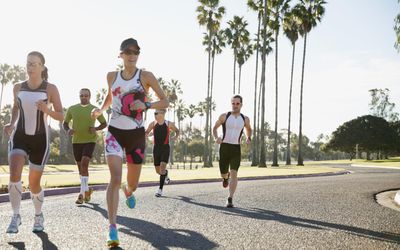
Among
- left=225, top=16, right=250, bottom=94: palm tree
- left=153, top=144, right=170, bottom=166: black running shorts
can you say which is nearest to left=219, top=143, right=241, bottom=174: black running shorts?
left=153, top=144, right=170, bottom=166: black running shorts

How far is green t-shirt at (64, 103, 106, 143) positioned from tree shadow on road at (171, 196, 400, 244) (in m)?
2.70

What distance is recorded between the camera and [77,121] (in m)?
9.02

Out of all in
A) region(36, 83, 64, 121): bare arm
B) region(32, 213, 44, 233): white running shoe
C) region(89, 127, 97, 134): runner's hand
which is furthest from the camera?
region(89, 127, 97, 134): runner's hand

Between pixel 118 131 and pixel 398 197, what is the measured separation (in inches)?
313

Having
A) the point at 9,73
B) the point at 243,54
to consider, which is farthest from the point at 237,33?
the point at 9,73

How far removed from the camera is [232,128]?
9.33 m

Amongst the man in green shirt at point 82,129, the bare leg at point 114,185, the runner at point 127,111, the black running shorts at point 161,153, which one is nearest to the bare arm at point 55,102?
the runner at point 127,111

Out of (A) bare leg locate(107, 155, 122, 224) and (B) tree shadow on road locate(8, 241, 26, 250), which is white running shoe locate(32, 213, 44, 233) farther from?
(A) bare leg locate(107, 155, 122, 224)

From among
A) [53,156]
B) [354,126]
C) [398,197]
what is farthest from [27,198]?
[354,126]

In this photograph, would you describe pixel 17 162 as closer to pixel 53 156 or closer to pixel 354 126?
pixel 53 156

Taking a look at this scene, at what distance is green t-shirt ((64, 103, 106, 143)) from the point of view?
8992 millimetres

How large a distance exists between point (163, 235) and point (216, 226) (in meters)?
1.06

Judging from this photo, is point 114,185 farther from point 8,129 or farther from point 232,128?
point 232,128

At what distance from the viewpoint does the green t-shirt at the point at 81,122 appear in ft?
29.5
